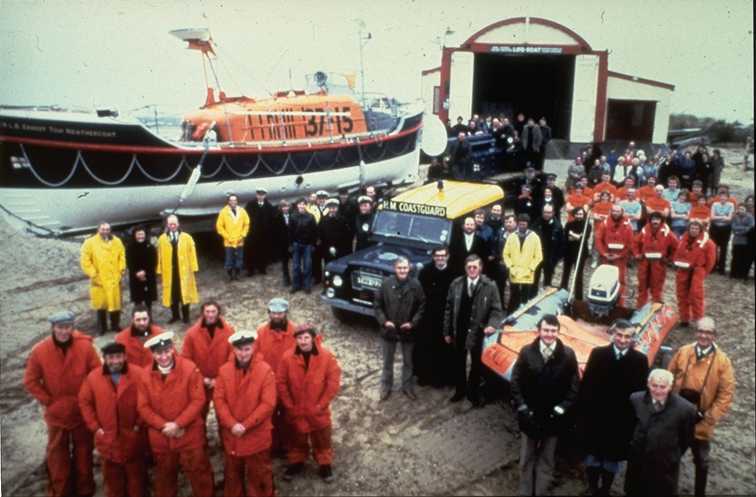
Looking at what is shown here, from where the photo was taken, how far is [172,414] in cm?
434

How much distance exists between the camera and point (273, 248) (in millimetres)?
11242

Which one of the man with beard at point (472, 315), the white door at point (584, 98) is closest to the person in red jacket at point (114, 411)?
the man with beard at point (472, 315)

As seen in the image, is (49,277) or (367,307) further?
(49,277)

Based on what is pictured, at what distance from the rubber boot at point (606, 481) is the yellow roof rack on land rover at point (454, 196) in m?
4.24

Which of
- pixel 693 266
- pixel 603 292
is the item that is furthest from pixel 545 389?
pixel 693 266

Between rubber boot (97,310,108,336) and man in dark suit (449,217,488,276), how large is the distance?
4575 millimetres

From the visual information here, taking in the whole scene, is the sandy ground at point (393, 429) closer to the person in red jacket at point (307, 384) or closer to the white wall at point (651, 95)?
Answer: the person in red jacket at point (307, 384)

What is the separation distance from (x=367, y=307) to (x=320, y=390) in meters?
2.91

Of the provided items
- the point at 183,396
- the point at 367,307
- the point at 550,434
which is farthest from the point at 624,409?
the point at 367,307

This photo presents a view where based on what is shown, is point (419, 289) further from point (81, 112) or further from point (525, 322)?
point (81, 112)

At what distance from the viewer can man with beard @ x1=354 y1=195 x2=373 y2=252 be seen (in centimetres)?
875

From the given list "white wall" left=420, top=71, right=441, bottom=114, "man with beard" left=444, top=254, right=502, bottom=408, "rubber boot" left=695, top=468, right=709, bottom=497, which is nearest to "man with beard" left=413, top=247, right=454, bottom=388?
"man with beard" left=444, top=254, right=502, bottom=408

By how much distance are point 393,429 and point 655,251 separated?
15.3ft

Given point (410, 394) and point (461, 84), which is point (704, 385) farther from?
point (461, 84)
